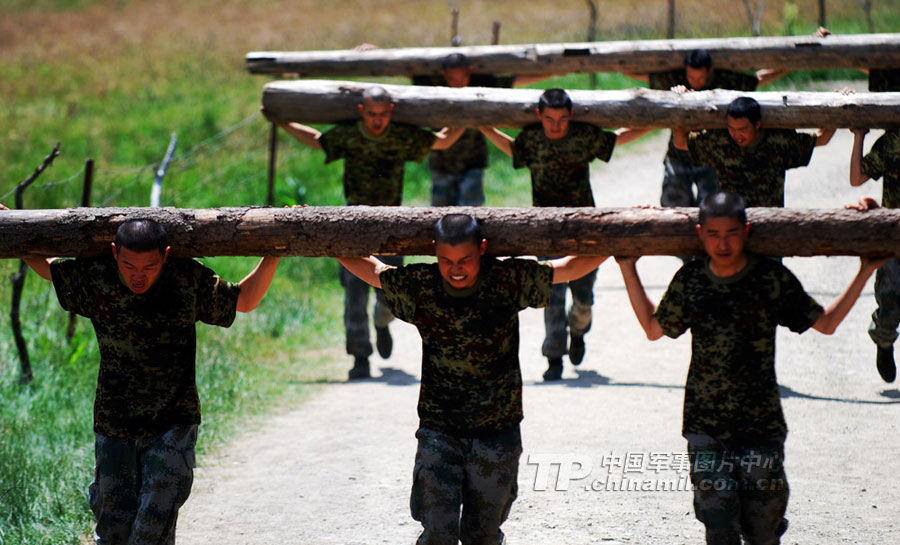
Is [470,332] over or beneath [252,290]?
beneath

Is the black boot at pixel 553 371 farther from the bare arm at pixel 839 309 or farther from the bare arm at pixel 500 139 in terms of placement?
the bare arm at pixel 839 309

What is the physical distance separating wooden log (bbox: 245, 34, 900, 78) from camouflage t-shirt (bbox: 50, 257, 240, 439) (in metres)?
5.45

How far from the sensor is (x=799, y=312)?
198 inches

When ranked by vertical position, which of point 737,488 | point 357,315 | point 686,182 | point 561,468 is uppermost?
point 686,182

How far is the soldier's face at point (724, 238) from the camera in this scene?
16.2 feet

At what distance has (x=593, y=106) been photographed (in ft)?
27.0

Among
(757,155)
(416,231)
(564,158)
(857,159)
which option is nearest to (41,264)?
(416,231)

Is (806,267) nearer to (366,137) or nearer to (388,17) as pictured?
(366,137)

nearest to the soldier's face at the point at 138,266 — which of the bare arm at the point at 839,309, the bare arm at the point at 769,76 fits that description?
the bare arm at the point at 839,309

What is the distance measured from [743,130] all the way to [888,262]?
1.52 m

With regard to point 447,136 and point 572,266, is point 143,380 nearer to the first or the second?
point 572,266

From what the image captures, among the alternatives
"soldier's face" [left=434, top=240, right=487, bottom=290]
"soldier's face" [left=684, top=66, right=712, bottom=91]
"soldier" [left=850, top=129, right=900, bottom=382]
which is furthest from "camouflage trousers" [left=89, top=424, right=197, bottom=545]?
"soldier's face" [left=684, top=66, right=712, bottom=91]

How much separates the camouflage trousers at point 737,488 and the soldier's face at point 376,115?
4.40m

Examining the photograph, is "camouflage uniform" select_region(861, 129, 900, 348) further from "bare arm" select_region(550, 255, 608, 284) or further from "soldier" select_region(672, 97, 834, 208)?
"bare arm" select_region(550, 255, 608, 284)
